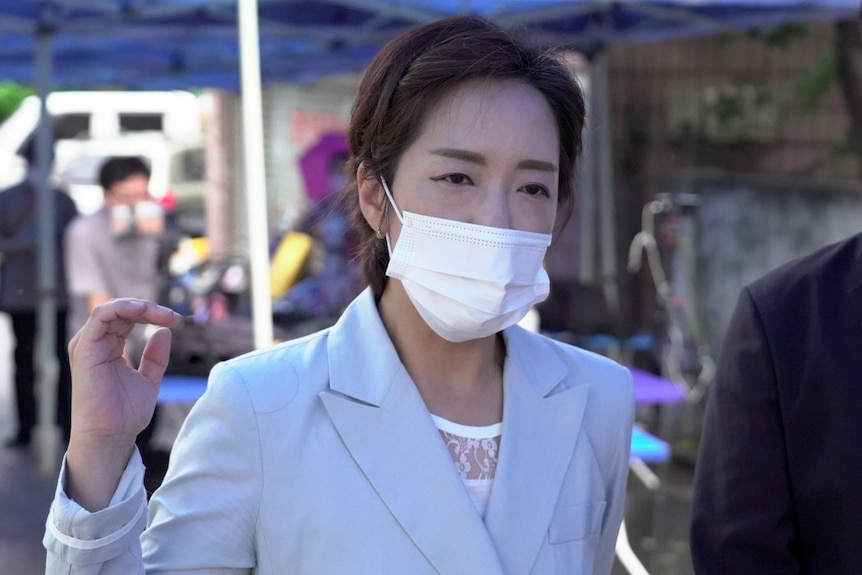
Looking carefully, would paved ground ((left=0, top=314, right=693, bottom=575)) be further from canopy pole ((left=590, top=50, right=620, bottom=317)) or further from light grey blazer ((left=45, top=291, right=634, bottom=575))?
light grey blazer ((left=45, top=291, right=634, bottom=575))

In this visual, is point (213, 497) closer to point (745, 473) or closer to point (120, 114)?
point (745, 473)

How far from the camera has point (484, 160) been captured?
1749mm

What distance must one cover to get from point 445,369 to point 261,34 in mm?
6264

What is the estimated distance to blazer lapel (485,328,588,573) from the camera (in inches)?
67.9

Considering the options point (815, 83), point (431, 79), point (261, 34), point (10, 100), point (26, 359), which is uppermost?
point (431, 79)

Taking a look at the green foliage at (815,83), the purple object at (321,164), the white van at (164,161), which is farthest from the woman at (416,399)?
the white van at (164,161)

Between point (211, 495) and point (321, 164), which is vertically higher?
point (211, 495)

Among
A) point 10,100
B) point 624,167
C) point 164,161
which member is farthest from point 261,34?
point 10,100

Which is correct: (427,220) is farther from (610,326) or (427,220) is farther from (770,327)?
(610,326)

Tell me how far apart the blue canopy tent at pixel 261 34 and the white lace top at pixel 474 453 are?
3.53 meters

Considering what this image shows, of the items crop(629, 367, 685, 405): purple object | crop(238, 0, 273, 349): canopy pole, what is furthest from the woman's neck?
crop(629, 367, 685, 405): purple object

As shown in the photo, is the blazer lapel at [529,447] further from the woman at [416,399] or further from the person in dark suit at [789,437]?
the person in dark suit at [789,437]

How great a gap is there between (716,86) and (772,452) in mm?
8448

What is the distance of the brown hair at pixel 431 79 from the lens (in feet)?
5.89
